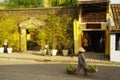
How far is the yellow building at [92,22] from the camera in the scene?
32094mm

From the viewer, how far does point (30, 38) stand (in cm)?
3975

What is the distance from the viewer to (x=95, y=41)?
115 feet

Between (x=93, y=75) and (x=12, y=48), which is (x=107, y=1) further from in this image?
(x=93, y=75)

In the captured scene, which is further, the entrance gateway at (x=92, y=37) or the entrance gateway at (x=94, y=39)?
the entrance gateway at (x=94, y=39)

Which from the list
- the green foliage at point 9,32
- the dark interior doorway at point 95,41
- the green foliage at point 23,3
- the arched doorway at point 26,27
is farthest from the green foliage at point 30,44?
the green foliage at point 23,3

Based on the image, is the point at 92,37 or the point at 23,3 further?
the point at 23,3

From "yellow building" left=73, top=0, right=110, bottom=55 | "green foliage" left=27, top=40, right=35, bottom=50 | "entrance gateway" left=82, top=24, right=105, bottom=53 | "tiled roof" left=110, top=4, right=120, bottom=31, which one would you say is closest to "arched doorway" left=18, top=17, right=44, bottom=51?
"green foliage" left=27, top=40, right=35, bottom=50

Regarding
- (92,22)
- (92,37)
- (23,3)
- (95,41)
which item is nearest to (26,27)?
(92,37)

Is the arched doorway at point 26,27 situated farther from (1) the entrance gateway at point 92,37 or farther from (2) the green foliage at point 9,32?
(1) the entrance gateway at point 92,37

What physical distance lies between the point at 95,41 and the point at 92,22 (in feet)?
10.1

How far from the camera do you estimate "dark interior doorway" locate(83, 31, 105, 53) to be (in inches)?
1332

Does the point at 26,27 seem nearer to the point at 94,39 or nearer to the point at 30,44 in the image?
the point at 30,44

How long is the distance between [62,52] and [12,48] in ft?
19.0

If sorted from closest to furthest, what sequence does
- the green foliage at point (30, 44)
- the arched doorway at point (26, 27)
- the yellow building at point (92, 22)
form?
the yellow building at point (92, 22)
the arched doorway at point (26, 27)
the green foliage at point (30, 44)
